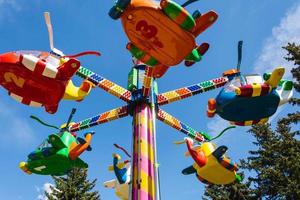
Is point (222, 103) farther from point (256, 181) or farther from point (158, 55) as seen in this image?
point (256, 181)

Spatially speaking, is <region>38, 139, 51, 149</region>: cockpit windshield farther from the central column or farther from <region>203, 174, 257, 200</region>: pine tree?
<region>203, 174, 257, 200</region>: pine tree

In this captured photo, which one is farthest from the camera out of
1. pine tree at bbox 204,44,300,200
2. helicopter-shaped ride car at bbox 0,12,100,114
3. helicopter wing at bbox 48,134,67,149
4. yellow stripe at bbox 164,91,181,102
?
pine tree at bbox 204,44,300,200

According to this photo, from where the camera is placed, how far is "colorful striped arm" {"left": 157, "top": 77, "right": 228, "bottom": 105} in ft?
25.5

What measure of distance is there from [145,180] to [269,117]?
249 centimetres

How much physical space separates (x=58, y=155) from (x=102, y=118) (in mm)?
1176

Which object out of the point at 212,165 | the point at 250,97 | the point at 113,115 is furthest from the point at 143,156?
the point at 250,97

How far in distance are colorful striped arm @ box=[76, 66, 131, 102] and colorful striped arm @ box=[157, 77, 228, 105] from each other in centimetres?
67

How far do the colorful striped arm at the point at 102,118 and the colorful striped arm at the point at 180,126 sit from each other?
28.8 inches

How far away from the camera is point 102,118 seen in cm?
775

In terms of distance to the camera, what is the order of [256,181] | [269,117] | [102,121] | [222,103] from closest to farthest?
[222,103] < [269,117] < [102,121] < [256,181]

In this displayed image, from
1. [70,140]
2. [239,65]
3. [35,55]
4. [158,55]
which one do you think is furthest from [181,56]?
[70,140]

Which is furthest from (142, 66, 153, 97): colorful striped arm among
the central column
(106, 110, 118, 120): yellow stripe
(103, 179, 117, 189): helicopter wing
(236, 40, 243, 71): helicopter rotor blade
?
(103, 179, 117, 189): helicopter wing

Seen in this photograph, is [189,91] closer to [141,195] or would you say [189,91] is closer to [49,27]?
[141,195]

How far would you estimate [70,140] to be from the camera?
24.2 ft
